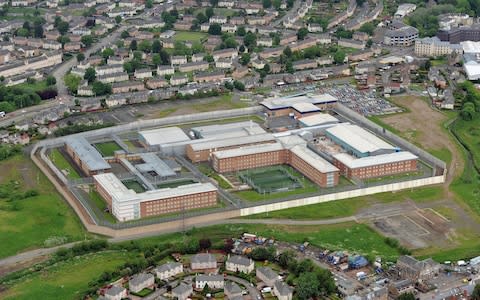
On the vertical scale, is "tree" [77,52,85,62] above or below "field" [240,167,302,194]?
above

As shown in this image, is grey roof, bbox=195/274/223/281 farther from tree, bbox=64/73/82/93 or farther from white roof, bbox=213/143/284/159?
tree, bbox=64/73/82/93

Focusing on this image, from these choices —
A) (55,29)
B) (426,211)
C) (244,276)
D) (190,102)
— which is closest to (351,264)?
(244,276)

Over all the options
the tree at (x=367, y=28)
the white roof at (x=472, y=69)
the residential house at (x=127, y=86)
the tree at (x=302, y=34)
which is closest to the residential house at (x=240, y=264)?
the residential house at (x=127, y=86)

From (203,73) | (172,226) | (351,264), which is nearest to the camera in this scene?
(351,264)

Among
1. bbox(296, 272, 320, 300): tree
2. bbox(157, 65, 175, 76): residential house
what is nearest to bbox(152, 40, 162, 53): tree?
bbox(157, 65, 175, 76): residential house

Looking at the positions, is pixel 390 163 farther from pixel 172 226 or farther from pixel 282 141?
→ pixel 172 226
